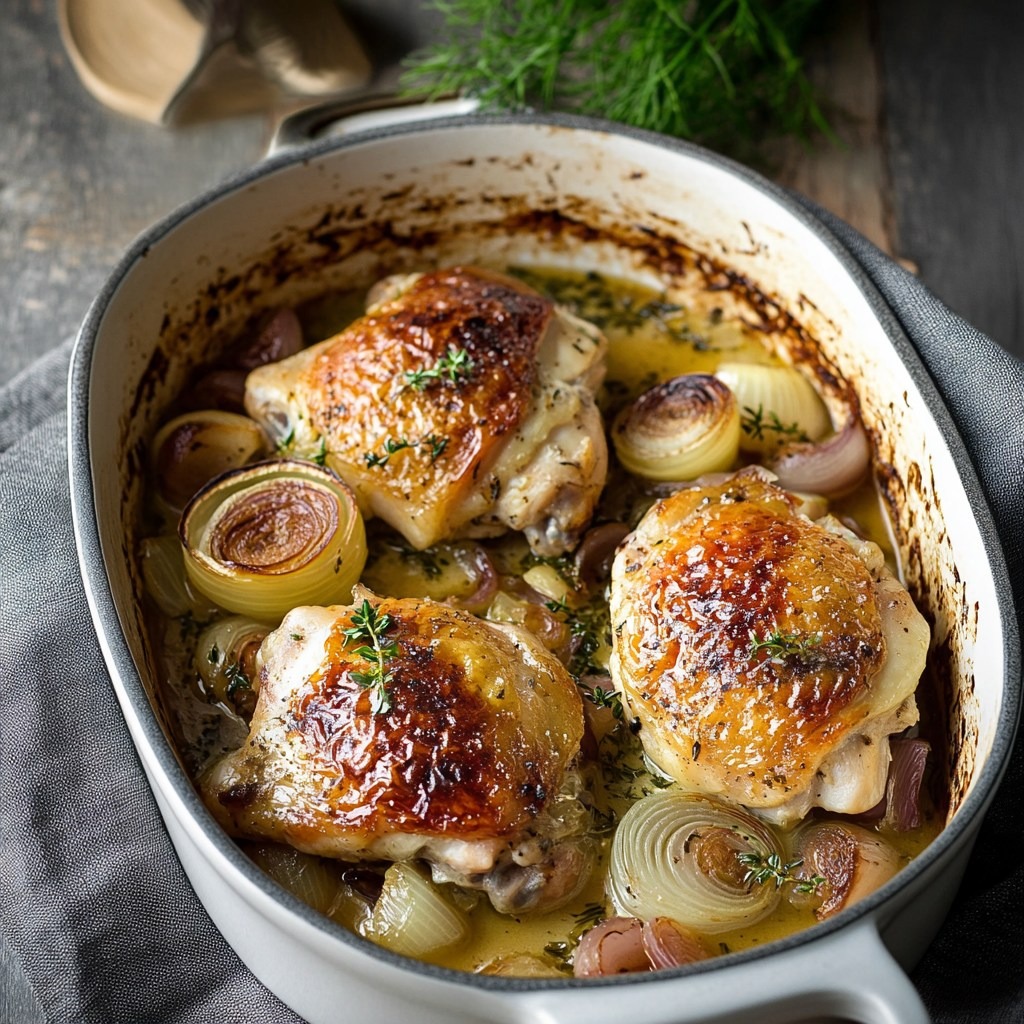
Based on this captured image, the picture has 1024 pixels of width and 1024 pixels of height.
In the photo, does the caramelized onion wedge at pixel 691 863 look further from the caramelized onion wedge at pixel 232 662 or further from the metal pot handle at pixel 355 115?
the metal pot handle at pixel 355 115

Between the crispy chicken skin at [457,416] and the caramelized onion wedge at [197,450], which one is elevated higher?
the crispy chicken skin at [457,416]

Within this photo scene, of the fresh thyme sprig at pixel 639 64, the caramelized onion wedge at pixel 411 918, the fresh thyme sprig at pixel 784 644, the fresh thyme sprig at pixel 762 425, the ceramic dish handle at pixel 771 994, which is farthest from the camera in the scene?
the fresh thyme sprig at pixel 639 64

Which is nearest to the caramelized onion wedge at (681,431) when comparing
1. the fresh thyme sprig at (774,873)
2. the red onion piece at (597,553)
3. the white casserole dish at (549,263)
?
the red onion piece at (597,553)

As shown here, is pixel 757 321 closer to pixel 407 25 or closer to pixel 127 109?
pixel 407 25

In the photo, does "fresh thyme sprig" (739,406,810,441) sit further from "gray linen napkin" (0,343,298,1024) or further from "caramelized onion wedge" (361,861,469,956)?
"gray linen napkin" (0,343,298,1024)

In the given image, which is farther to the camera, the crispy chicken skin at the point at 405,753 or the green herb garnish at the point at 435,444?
the green herb garnish at the point at 435,444
